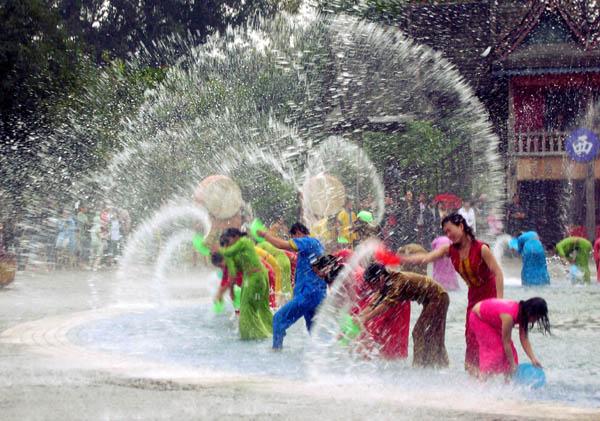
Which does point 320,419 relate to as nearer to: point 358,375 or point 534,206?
point 358,375

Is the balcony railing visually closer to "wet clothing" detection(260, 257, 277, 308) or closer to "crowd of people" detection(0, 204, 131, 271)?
"crowd of people" detection(0, 204, 131, 271)

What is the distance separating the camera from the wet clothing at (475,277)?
28.7 ft

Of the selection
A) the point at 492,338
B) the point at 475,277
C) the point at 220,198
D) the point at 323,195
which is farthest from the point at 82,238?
the point at 492,338

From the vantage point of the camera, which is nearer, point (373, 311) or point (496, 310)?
point (496, 310)

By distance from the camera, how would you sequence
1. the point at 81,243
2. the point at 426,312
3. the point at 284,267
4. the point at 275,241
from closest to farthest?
the point at 426,312 < the point at 275,241 < the point at 284,267 < the point at 81,243

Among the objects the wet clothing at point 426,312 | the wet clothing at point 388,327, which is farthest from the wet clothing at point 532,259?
the wet clothing at point 426,312

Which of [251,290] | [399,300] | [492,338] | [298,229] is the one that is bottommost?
[492,338]

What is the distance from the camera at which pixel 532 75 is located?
33406mm

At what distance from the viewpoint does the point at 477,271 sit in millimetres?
8773

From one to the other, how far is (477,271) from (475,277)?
0.06 m

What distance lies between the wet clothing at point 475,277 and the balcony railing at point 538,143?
2417 cm

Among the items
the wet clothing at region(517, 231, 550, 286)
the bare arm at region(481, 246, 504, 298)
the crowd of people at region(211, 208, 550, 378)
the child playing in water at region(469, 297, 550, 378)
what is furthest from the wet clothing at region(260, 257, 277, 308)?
the wet clothing at region(517, 231, 550, 286)

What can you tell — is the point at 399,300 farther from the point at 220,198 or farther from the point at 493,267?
the point at 220,198

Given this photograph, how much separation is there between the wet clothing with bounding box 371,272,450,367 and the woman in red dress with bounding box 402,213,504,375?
1.77 feet
